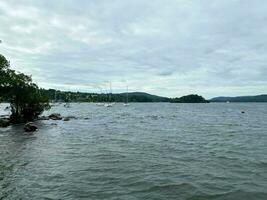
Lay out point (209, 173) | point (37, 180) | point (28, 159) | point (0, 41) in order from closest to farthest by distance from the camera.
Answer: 1. point (37, 180)
2. point (209, 173)
3. point (28, 159)
4. point (0, 41)

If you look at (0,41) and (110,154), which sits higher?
(0,41)

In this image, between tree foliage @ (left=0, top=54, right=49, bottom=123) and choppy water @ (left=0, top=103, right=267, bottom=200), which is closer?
choppy water @ (left=0, top=103, right=267, bottom=200)

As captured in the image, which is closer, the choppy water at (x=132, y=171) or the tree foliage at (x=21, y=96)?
the choppy water at (x=132, y=171)

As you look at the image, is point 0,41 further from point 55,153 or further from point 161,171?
point 161,171

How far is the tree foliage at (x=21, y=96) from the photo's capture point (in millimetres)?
64000

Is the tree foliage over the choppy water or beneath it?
over

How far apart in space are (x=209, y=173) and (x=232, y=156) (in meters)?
8.28

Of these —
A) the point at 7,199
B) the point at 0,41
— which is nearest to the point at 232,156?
the point at 7,199

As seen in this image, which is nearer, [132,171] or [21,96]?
[132,171]

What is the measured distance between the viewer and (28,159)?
29953 millimetres

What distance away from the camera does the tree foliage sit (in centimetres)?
6400

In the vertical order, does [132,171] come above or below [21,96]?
below

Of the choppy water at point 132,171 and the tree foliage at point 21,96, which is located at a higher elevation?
the tree foliage at point 21,96

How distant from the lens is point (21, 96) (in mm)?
67875
